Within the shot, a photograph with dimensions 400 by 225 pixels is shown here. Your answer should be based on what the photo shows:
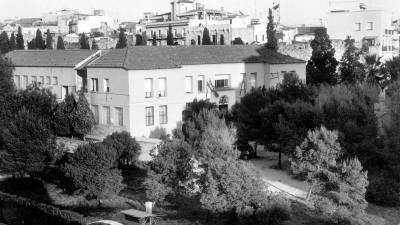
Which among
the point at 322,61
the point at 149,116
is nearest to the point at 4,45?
the point at 149,116

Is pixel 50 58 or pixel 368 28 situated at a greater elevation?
pixel 368 28

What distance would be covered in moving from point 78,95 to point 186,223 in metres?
17.3

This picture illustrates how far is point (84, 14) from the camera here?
339ft

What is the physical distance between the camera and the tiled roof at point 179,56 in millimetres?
35344

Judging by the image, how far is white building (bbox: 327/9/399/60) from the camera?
6394cm

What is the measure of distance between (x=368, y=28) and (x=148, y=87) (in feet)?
128

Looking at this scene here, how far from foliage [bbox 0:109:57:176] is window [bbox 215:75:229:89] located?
1442cm

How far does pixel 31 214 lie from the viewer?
75.3 ft

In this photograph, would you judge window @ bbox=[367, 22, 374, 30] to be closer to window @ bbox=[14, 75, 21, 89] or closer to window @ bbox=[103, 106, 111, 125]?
window @ bbox=[14, 75, 21, 89]

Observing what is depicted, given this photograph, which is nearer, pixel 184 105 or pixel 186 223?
pixel 186 223

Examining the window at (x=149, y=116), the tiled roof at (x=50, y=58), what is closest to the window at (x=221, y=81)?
the window at (x=149, y=116)

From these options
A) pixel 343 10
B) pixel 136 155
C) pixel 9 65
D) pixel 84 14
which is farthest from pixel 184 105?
pixel 84 14

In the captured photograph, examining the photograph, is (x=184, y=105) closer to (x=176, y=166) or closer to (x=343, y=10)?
(x=176, y=166)

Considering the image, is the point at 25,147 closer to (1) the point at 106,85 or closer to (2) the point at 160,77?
(1) the point at 106,85
